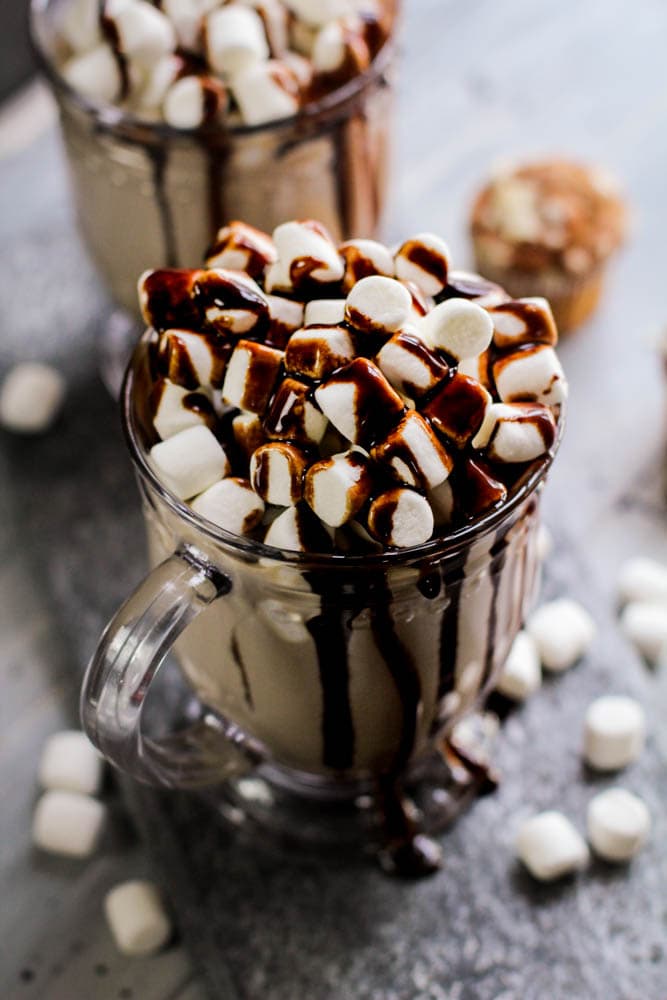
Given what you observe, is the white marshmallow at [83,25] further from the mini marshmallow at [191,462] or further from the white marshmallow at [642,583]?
the white marshmallow at [642,583]

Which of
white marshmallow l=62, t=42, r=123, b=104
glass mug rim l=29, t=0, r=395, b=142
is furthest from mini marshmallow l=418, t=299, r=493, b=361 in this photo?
white marshmallow l=62, t=42, r=123, b=104

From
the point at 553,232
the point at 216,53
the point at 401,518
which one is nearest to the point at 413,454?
the point at 401,518

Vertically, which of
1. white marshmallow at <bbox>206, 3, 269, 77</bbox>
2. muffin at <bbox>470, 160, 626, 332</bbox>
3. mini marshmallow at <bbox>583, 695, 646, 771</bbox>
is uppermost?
white marshmallow at <bbox>206, 3, 269, 77</bbox>

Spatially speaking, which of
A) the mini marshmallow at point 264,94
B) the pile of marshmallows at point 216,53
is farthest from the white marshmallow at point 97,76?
the mini marshmallow at point 264,94

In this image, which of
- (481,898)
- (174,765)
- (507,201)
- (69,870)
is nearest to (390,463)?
(174,765)

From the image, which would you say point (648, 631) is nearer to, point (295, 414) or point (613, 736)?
point (613, 736)

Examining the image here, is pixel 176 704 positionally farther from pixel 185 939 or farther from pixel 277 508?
pixel 277 508

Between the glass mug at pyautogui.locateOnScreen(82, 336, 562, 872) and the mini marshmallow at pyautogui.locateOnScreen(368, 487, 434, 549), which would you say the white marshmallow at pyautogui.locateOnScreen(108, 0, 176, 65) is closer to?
the glass mug at pyautogui.locateOnScreen(82, 336, 562, 872)
